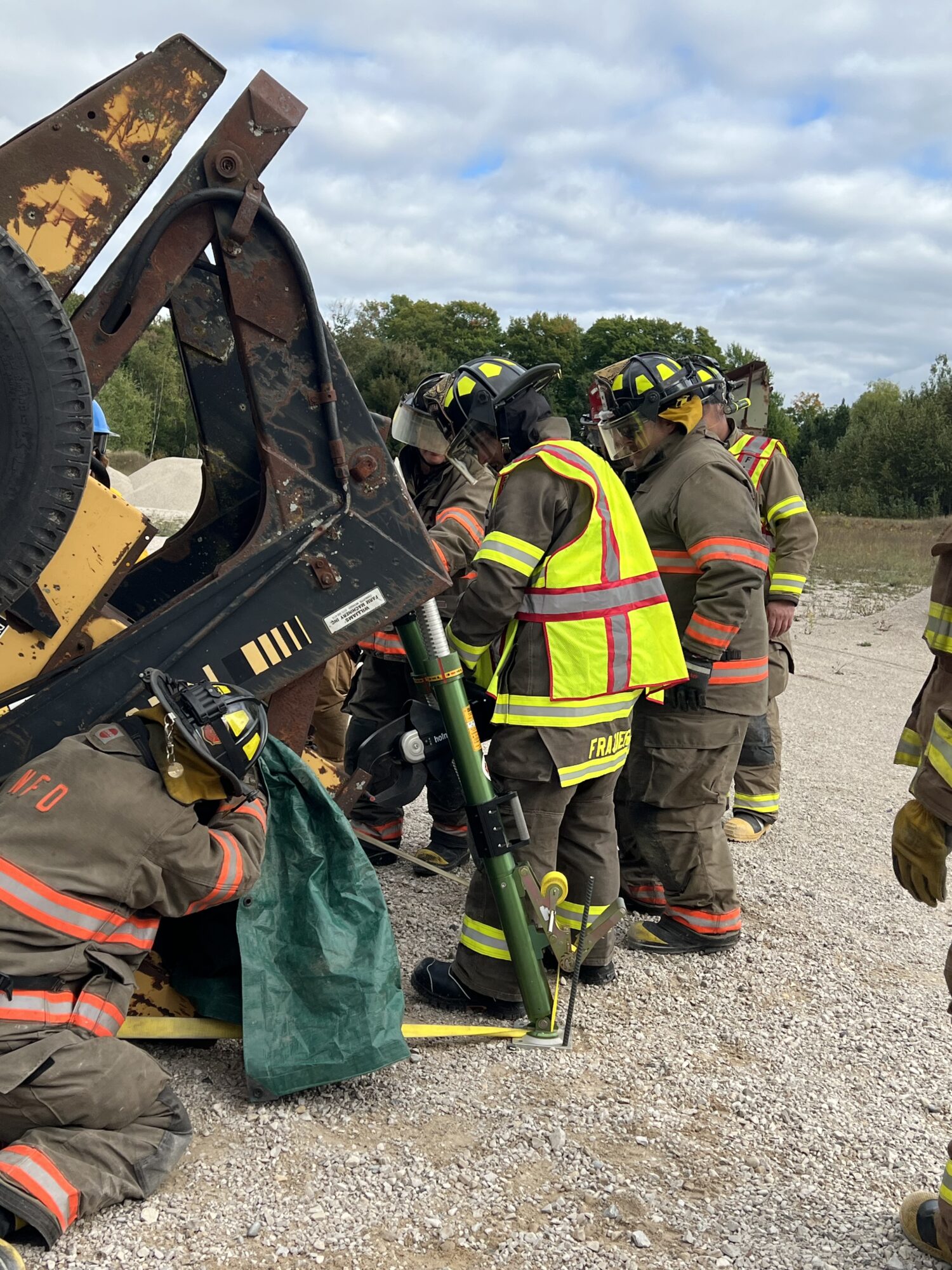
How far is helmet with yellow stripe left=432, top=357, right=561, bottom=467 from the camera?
3.85m

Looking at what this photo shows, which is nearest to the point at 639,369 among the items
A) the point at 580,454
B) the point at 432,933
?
the point at 580,454

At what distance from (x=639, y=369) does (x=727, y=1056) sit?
2.60 metres

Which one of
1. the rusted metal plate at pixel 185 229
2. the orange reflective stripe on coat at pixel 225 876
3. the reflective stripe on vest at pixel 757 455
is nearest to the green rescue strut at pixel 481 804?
the orange reflective stripe on coat at pixel 225 876

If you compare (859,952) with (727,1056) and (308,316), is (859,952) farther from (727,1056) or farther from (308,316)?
(308,316)

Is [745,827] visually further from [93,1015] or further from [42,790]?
[42,790]

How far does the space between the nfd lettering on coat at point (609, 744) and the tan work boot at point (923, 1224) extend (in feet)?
5.07

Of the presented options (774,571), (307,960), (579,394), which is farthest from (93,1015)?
(579,394)

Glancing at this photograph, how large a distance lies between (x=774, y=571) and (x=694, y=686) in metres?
2.20

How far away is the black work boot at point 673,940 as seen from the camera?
4391mm

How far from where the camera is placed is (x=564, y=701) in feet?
12.0

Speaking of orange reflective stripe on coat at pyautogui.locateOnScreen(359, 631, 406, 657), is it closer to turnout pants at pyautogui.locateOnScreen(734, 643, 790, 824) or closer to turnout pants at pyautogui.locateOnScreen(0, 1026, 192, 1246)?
turnout pants at pyautogui.locateOnScreen(734, 643, 790, 824)

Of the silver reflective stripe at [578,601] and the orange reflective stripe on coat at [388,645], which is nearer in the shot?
the silver reflective stripe at [578,601]

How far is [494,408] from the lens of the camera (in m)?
3.86

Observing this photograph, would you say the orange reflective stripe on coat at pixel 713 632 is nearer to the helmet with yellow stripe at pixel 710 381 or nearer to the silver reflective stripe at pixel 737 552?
the silver reflective stripe at pixel 737 552
